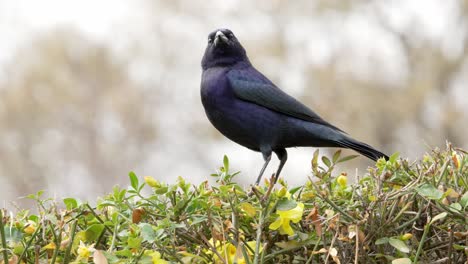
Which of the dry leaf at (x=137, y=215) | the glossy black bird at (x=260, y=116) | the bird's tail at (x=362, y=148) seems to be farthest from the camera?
the glossy black bird at (x=260, y=116)

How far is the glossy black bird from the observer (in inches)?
128

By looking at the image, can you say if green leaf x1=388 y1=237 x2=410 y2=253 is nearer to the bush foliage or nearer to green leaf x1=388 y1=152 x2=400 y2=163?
Result: the bush foliage

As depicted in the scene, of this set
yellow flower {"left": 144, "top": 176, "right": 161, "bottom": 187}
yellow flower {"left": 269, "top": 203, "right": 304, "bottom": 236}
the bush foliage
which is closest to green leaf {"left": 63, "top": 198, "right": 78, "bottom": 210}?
the bush foliage

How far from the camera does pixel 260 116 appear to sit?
3312mm

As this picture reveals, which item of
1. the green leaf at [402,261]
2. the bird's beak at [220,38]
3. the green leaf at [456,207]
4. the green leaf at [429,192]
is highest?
the bird's beak at [220,38]

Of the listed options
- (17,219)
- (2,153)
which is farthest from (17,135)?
(17,219)

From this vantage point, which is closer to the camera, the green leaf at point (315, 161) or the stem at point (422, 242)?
the stem at point (422, 242)

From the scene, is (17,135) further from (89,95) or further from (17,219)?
(17,219)

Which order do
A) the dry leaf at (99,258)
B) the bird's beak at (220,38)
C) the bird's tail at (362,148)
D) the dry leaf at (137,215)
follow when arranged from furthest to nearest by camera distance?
the bird's beak at (220,38) < the bird's tail at (362,148) < the dry leaf at (137,215) < the dry leaf at (99,258)

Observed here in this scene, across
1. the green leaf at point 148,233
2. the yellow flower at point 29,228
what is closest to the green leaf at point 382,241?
the green leaf at point 148,233

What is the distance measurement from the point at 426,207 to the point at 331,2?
525 inches

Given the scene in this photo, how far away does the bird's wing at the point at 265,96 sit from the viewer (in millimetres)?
3342

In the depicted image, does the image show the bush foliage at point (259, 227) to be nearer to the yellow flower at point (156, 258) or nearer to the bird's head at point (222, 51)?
the yellow flower at point (156, 258)

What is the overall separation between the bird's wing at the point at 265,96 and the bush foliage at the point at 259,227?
6.36 feet
